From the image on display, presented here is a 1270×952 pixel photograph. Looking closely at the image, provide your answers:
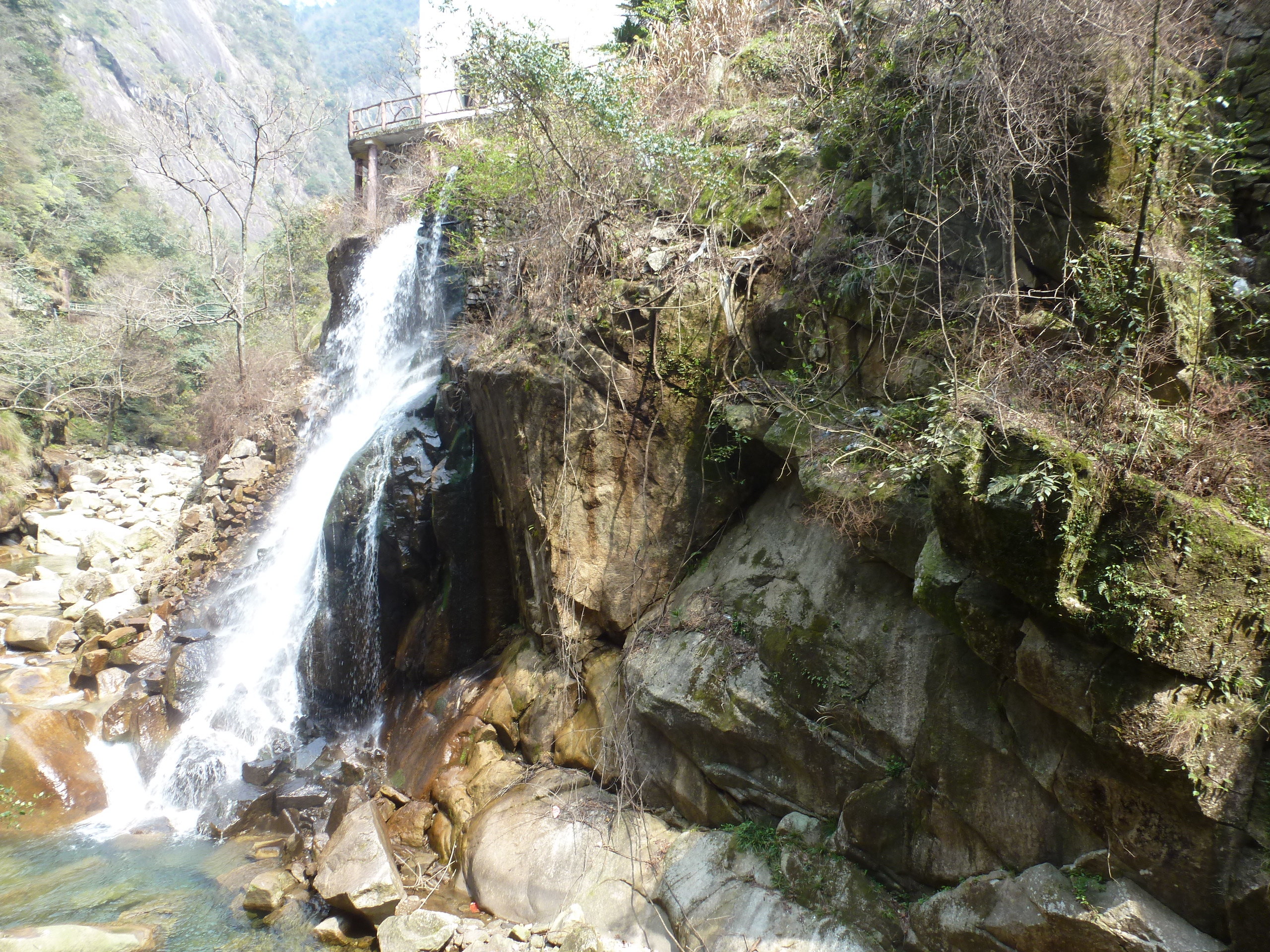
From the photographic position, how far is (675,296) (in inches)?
236

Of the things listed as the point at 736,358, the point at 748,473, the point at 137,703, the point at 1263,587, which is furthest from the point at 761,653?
the point at 137,703

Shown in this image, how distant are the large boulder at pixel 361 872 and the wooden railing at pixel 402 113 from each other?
49.7ft

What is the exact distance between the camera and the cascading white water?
7641 millimetres

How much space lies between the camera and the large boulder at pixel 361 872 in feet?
17.8

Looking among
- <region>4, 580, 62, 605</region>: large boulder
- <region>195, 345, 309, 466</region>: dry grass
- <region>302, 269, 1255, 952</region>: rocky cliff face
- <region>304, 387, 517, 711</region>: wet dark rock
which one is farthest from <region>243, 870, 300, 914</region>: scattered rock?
<region>195, 345, 309, 466</region>: dry grass

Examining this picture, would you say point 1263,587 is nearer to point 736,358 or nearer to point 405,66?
point 736,358

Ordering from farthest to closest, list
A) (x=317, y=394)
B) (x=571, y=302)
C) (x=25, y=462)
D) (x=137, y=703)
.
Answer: (x=25, y=462) → (x=317, y=394) → (x=137, y=703) → (x=571, y=302)

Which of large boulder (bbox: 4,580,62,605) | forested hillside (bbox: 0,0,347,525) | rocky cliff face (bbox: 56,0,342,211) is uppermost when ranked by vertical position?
rocky cliff face (bbox: 56,0,342,211)

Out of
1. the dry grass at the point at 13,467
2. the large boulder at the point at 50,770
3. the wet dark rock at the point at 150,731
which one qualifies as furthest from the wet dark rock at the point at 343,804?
the dry grass at the point at 13,467

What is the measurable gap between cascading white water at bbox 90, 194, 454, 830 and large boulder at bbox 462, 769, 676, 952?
364 centimetres

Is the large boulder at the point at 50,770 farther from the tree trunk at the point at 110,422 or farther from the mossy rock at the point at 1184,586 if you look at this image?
the tree trunk at the point at 110,422

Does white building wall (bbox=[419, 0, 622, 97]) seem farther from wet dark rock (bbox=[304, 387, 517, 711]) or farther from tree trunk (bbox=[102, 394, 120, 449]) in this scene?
tree trunk (bbox=[102, 394, 120, 449])

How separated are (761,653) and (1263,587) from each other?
2.93 m

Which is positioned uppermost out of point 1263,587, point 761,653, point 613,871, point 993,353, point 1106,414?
point 993,353
